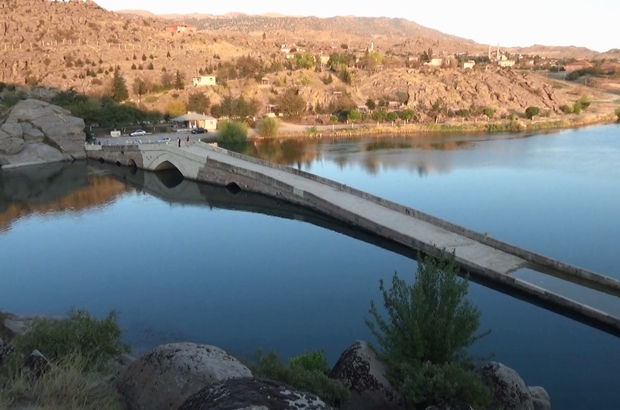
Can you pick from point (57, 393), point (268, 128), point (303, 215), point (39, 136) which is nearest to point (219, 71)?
point (268, 128)

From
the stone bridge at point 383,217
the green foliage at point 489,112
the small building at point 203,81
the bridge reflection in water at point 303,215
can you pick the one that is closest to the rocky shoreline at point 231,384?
the stone bridge at point 383,217

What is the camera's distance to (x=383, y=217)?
2328cm

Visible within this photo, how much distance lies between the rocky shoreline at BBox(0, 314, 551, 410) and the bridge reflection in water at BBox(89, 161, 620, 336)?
5402 mm

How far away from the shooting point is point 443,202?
1093 inches

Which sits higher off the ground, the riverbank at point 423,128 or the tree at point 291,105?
the tree at point 291,105

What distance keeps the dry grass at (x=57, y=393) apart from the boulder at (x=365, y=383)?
3489mm

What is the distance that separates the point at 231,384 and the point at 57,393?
8.02 feet

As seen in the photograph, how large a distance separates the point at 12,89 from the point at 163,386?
5961 centimetres

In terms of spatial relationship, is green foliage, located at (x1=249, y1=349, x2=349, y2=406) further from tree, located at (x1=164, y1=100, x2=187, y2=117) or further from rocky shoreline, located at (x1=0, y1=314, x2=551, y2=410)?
tree, located at (x1=164, y1=100, x2=187, y2=117)

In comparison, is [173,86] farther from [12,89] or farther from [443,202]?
[443,202]

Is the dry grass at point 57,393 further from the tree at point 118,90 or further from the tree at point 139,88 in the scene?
the tree at point 139,88

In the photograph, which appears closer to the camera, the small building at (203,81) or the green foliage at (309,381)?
the green foliage at (309,381)

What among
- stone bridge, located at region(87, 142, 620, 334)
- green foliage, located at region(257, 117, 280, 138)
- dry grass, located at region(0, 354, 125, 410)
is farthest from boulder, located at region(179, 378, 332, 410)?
green foliage, located at region(257, 117, 280, 138)

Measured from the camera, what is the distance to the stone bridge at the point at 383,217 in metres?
16.4
